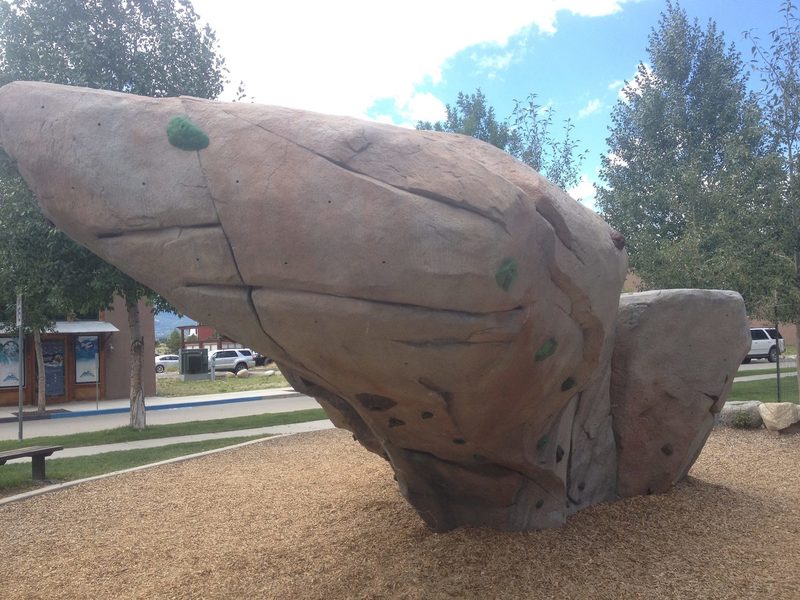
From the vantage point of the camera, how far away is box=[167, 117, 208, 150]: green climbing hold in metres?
3.12

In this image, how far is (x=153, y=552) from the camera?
5.59 metres

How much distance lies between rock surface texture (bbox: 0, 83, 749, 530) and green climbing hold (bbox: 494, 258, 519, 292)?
0.01 m

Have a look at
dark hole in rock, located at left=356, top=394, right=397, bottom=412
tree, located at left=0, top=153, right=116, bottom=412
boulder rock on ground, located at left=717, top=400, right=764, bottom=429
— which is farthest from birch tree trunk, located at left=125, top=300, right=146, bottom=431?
dark hole in rock, located at left=356, top=394, right=397, bottom=412

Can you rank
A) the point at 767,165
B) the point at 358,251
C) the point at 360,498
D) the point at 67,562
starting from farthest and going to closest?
the point at 767,165, the point at 360,498, the point at 67,562, the point at 358,251

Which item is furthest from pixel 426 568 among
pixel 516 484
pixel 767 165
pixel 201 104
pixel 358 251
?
pixel 767 165

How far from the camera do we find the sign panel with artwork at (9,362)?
20531 millimetres

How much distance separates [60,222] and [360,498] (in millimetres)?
4350

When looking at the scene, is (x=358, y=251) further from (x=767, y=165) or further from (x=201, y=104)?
(x=767, y=165)

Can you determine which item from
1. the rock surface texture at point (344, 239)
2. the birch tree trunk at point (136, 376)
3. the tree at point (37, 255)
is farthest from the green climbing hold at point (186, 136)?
the birch tree trunk at point (136, 376)

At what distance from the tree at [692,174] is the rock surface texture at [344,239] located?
9.36 metres

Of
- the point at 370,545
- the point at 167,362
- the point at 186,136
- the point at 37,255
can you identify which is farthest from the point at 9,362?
the point at 167,362

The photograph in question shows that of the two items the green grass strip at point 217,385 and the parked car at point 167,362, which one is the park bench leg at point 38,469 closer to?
the green grass strip at point 217,385

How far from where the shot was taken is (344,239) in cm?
291

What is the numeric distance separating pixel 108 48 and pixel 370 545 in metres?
10.2
